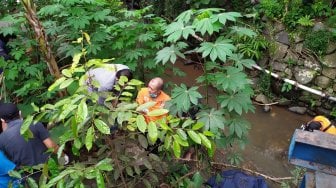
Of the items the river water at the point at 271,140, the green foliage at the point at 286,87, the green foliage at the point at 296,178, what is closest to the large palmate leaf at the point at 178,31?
the river water at the point at 271,140

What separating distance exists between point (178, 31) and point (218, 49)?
35cm

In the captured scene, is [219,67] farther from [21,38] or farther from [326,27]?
[326,27]

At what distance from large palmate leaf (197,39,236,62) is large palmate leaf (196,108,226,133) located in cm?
57

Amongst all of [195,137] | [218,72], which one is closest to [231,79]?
[218,72]

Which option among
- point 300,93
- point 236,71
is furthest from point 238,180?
point 300,93

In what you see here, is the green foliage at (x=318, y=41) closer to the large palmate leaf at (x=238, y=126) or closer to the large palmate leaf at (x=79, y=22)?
the large palmate leaf at (x=238, y=126)

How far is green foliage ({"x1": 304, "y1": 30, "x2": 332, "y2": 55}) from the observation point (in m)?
6.24

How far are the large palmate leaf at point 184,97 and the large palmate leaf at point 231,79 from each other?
22cm

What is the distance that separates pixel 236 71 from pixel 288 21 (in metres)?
4.43

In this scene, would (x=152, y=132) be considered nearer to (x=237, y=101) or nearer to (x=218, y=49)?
(x=218, y=49)

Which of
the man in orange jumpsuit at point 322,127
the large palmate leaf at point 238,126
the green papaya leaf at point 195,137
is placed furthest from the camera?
the man in orange jumpsuit at point 322,127

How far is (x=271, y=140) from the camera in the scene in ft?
19.3

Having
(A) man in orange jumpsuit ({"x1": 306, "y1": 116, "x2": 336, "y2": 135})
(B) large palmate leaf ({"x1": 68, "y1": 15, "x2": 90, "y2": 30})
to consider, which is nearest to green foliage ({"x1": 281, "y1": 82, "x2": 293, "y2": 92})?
(A) man in orange jumpsuit ({"x1": 306, "y1": 116, "x2": 336, "y2": 135})

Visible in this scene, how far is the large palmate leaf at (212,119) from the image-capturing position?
9.11 ft
